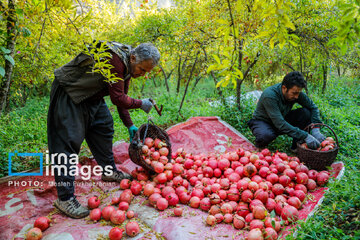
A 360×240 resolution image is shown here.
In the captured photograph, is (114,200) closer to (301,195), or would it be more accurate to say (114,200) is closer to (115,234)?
(115,234)

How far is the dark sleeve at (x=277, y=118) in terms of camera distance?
3.38m

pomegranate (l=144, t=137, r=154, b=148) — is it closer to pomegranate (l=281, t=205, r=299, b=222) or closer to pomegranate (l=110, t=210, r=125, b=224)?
pomegranate (l=110, t=210, r=125, b=224)

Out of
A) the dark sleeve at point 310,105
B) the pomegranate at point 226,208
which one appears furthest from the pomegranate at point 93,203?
the dark sleeve at point 310,105

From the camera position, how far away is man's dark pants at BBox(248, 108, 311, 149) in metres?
3.65

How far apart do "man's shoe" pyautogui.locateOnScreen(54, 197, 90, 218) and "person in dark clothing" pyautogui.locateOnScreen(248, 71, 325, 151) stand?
268cm

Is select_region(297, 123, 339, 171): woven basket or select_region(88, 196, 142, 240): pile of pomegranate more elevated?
select_region(297, 123, 339, 171): woven basket

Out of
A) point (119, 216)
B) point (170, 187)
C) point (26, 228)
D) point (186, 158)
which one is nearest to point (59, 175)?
point (26, 228)

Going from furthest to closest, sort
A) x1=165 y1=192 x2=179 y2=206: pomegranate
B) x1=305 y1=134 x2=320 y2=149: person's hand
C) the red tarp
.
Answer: x1=305 y1=134 x2=320 y2=149: person's hand, x1=165 y1=192 x2=179 y2=206: pomegranate, the red tarp

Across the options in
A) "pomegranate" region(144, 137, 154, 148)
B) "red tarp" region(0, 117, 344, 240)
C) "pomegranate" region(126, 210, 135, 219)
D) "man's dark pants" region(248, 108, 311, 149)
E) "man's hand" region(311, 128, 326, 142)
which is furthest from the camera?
"man's dark pants" region(248, 108, 311, 149)

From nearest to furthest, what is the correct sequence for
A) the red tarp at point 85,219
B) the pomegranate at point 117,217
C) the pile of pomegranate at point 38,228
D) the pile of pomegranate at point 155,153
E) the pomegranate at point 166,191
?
1. the pile of pomegranate at point 38,228
2. the red tarp at point 85,219
3. the pomegranate at point 117,217
4. the pomegranate at point 166,191
5. the pile of pomegranate at point 155,153

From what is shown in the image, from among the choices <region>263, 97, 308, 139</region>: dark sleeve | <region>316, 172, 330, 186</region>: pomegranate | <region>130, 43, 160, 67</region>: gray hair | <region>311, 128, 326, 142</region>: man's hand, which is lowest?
<region>316, 172, 330, 186</region>: pomegranate

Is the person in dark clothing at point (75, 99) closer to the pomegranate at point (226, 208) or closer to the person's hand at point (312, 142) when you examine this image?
the pomegranate at point (226, 208)

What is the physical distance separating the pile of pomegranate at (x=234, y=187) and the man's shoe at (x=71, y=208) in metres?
0.40

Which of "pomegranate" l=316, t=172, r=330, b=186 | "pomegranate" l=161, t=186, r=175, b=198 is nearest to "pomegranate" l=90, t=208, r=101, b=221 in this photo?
"pomegranate" l=161, t=186, r=175, b=198
